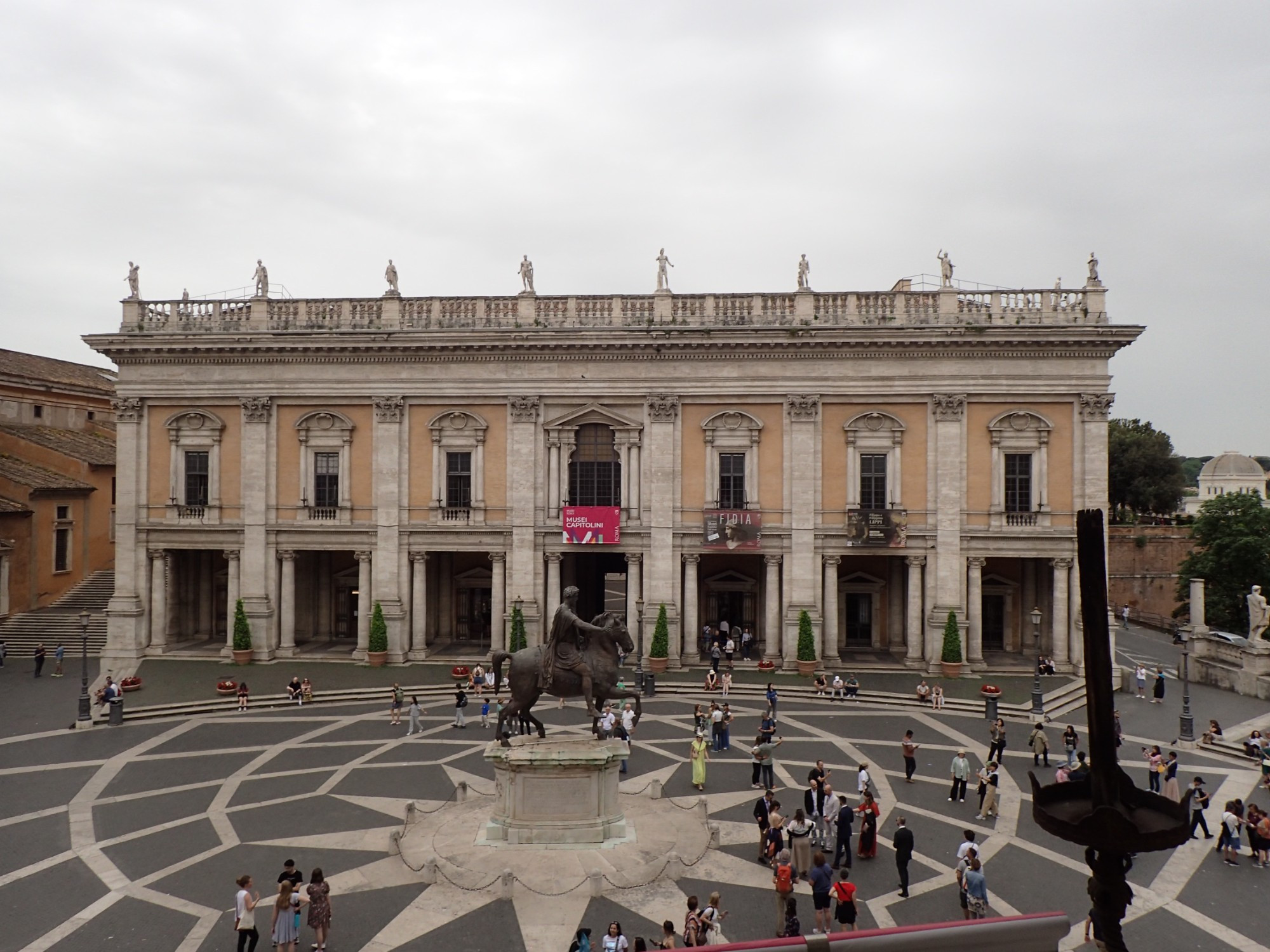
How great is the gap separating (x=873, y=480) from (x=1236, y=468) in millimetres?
80805

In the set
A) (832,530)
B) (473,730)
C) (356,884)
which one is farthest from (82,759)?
(832,530)

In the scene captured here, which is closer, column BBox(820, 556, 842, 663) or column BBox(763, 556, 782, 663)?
column BBox(820, 556, 842, 663)

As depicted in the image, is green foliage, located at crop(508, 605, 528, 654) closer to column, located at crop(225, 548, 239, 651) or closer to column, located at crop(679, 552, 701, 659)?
column, located at crop(679, 552, 701, 659)

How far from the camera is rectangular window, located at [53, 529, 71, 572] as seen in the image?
43.5 meters

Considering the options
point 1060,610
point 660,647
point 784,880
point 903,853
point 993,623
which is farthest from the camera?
point 993,623

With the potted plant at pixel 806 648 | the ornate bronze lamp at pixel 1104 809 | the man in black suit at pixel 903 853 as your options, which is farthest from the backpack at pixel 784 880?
the potted plant at pixel 806 648

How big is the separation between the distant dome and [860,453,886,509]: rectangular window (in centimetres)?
7938

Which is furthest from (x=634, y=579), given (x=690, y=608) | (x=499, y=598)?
(x=499, y=598)

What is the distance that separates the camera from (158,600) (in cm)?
3684

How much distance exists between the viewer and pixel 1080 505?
1326 inches

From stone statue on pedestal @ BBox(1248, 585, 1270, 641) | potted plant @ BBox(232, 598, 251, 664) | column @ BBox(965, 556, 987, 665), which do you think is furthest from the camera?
potted plant @ BBox(232, 598, 251, 664)

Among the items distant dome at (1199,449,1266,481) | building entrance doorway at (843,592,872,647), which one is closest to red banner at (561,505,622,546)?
building entrance doorway at (843,592,872,647)

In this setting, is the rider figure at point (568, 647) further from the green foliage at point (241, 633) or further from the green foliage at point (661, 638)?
the green foliage at point (241, 633)

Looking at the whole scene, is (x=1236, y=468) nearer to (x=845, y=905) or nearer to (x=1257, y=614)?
(x=1257, y=614)
